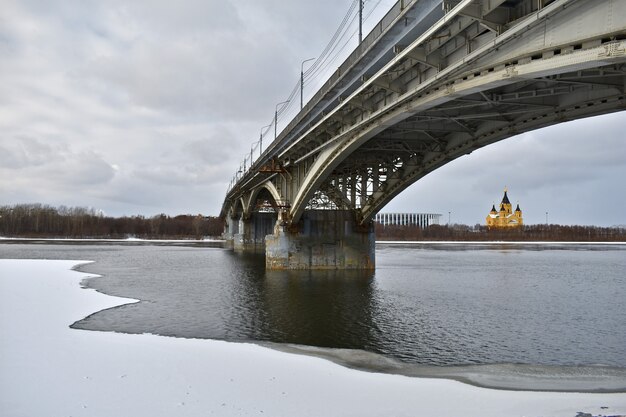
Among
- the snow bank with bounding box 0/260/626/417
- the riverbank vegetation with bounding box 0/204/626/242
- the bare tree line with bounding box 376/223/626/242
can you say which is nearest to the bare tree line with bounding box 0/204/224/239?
the riverbank vegetation with bounding box 0/204/626/242

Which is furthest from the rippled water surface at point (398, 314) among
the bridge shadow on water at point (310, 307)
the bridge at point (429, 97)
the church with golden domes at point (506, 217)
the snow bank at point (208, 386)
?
the church with golden domes at point (506, 217)

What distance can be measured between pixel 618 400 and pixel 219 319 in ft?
40.4

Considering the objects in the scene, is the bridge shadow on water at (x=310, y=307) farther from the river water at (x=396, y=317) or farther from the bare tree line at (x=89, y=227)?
the bare tree line at (x=89, y=227)

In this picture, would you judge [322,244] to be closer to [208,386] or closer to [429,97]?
[429,97]

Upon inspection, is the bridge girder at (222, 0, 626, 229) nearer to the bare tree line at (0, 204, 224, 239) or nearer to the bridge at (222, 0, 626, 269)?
the bridge at (222, 0, 626, 269)

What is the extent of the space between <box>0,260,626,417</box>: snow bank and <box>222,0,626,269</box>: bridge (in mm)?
6446

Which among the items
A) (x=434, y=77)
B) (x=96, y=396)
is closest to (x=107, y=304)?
(x=96, y=396)

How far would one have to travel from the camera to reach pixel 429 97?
1512cm

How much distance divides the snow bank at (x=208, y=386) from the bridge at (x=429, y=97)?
6.45m

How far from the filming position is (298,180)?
36000 mm

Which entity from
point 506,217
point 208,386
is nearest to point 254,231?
point 208,386

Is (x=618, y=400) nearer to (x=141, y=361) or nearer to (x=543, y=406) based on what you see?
(x=543, y=406)

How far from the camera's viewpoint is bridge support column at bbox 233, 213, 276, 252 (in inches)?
2778

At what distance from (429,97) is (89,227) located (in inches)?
4995
